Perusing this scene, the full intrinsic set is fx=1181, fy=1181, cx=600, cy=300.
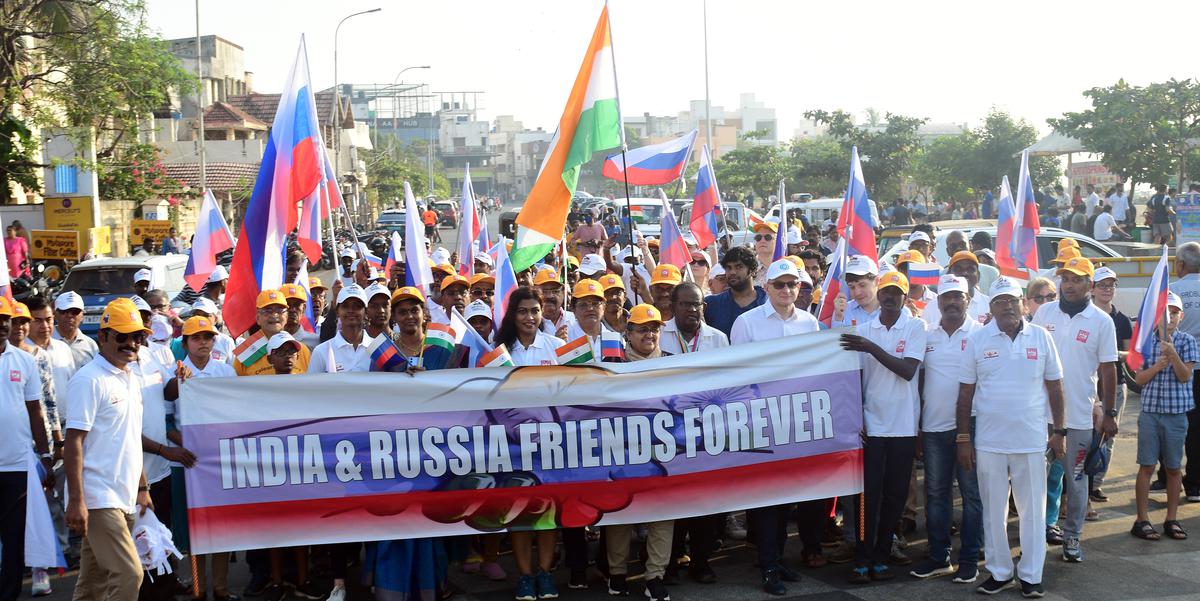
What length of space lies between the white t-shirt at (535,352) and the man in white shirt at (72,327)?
332 centimetres

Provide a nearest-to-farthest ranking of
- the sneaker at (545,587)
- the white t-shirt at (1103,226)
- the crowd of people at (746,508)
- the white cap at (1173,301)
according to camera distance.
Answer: the crowd of people at (746,508)
the sneaker at (545,587)
the white cap at (1173,301)
the white t-shirt at (1103,226)

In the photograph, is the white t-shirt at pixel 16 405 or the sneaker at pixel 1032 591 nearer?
the white t-shirt at pixel 16 405

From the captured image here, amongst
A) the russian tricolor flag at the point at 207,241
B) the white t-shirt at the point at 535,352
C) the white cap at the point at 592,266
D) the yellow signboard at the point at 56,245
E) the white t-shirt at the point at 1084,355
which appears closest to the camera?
the white t-shirt at the point at 535,352

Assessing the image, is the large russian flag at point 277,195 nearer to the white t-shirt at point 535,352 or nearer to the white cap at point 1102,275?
the white t-shirt at point 535,352

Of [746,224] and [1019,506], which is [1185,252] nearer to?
[1019,506]

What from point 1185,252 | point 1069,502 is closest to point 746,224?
point 1185,252

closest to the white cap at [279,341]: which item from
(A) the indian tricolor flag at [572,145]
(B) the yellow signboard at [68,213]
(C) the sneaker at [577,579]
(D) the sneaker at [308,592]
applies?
(D) the sneaker at [308,592]

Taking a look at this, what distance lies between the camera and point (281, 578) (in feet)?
23.5

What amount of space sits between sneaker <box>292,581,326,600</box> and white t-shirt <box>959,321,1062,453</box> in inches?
159

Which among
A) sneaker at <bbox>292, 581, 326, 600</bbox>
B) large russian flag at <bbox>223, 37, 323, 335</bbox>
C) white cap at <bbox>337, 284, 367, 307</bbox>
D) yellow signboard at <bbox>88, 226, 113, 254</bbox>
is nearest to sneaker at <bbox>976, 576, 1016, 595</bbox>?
sneaker at <bbox>292, 581, 326, 600</bbox>

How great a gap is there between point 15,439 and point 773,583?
171 inches

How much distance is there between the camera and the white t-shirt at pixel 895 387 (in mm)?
7074

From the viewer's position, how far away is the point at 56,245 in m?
23.6

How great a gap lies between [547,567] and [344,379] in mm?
1623
